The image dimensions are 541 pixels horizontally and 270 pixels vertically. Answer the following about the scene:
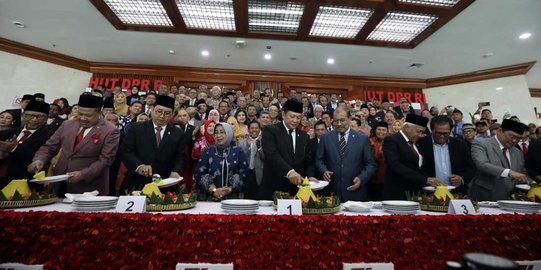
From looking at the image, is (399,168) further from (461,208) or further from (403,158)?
(461,208)

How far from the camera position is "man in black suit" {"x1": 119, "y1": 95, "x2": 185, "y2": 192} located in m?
2.59

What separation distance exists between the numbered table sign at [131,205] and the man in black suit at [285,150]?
140 centimetres

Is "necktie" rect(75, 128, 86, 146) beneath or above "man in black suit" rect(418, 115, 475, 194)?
above

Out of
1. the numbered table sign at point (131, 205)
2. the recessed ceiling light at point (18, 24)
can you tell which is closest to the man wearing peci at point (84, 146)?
the numbered table sign at point (131, 205)

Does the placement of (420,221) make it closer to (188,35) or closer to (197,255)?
(197,255)

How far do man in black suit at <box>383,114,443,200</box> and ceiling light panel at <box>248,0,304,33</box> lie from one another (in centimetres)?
379

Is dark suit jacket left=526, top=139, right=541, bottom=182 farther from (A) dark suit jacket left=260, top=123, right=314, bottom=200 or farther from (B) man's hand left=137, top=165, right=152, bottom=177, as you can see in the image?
(B) man's hand left=137, top=165, right=152, bottom=177

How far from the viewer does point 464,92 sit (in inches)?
364

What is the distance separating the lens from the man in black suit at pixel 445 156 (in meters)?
2.49

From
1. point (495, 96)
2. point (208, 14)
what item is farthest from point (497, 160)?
point (495, 96)

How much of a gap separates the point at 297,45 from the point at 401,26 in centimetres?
263

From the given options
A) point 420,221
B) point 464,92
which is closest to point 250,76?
point 464,92

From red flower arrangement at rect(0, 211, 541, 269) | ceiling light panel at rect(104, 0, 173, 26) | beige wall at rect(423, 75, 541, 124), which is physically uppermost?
ceiling light panel at rect(104, 0, 173, 26)

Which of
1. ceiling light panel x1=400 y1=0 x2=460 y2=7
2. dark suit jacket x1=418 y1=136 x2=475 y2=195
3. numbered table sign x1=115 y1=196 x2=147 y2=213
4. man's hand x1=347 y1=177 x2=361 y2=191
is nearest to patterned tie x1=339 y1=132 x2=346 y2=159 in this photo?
man's hand x1=347 y1=177 x2=361 y2=191
